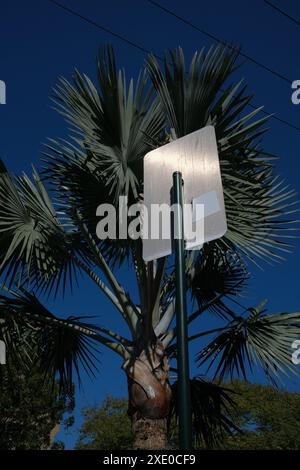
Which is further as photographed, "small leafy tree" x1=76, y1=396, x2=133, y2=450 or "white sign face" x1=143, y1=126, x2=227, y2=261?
"small leafy tree" x1=76, y1=396, x2=133, y2=450

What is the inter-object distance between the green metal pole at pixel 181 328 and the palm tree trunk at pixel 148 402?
10.7 ft

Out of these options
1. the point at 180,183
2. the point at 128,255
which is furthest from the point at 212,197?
the point at 128,255

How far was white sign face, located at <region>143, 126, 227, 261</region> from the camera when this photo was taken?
2467 millimetres

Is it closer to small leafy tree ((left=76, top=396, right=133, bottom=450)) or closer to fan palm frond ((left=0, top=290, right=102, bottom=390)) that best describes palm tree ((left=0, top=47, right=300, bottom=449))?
fan palm frond ((left=0, top=290, right=102, bottom=390))

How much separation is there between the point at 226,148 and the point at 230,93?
2.07 ft

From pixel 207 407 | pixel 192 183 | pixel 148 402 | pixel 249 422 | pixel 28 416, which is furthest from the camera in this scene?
pixel 249 422

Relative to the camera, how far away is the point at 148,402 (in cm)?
544

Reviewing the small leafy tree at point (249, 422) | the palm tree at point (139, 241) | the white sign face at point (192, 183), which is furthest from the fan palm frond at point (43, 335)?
the small leafy tree at point (249, 422)

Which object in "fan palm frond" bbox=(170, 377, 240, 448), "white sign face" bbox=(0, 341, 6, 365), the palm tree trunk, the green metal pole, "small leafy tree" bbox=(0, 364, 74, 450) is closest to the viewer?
the green metal pole

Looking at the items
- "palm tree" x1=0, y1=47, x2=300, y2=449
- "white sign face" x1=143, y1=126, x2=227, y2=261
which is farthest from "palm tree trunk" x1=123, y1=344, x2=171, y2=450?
"white sign face" x1=143, y1=126, x2=227, y2=261

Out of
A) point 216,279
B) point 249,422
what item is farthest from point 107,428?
point 216,279

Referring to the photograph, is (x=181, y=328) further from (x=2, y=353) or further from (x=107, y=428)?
(x=107, y=428)

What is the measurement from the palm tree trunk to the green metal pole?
3.26m

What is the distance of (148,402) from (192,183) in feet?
11.2
